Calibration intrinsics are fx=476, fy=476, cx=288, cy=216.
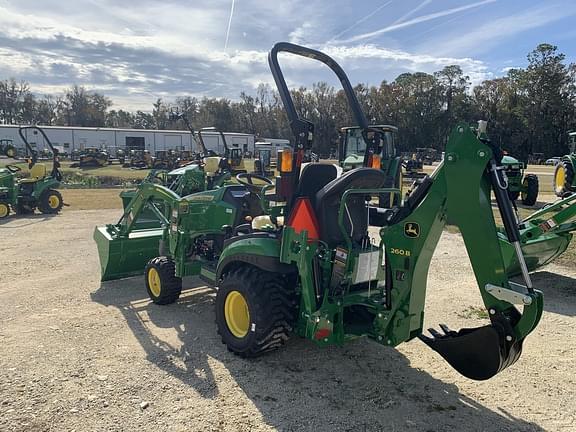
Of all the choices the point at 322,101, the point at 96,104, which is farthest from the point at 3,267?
the point at 96,104

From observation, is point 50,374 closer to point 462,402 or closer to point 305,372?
point 305,372

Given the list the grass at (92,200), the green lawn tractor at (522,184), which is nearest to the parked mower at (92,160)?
the grass at (92,200)

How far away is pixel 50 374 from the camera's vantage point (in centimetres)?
391

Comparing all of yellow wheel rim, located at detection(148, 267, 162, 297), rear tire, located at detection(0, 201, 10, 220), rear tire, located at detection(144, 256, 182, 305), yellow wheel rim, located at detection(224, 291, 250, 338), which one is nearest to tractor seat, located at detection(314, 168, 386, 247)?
yellow wheel rim, located at detection(224, 291, 250, 338)

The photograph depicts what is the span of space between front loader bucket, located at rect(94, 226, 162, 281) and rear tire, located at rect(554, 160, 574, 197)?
38.0 feet

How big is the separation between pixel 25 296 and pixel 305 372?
3.93 metres

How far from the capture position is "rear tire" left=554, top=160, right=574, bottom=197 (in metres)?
13.4

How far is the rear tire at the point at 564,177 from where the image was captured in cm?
1338

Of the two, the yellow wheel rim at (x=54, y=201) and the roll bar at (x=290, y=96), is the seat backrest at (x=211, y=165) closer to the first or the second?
the roll bar at (x=290, y=96)

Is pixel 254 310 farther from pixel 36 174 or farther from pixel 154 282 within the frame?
pixel 36 174

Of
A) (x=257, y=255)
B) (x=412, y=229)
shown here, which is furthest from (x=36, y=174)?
(x=412, y=229)

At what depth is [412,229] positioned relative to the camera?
11.1 ft

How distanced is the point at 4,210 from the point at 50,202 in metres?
1.26

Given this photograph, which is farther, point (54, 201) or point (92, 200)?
point (92, 200)
